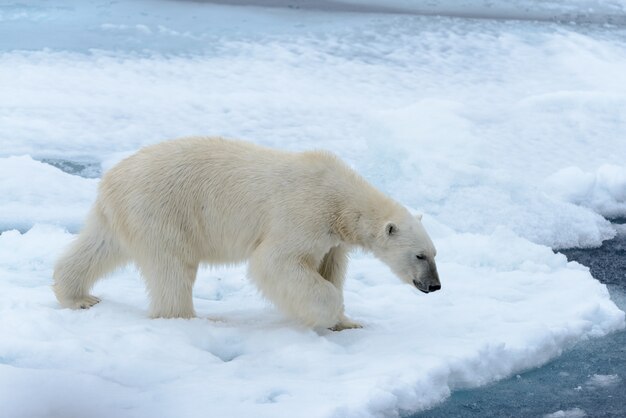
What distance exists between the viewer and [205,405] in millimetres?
3432

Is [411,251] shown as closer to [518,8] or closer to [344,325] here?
[344,325]

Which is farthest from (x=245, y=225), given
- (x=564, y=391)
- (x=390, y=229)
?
(x=564, y=391)

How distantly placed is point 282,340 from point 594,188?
3251mm

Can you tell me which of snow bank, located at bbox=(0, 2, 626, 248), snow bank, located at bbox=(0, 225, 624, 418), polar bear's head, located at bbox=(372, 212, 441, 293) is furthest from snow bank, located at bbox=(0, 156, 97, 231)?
polar bear's head, located at bbox=(372, 212, 441, 293)

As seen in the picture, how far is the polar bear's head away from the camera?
13.8ft

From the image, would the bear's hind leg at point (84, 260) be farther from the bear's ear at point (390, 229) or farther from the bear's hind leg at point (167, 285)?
the bear's ear at point (390, 229)

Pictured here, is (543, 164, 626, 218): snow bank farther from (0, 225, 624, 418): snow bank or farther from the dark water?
the dark water

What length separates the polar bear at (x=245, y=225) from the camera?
13.8 ft

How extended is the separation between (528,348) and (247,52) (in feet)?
18.8

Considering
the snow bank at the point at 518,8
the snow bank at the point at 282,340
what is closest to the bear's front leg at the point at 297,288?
the snow bank at the point at 282,340

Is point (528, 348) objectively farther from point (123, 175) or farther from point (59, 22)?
point (59, 22)

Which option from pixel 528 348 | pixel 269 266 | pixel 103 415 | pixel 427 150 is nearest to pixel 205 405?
pixel 103 415

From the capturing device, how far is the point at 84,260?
4406 mm

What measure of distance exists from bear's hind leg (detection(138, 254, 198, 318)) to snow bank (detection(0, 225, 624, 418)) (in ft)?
0.28
